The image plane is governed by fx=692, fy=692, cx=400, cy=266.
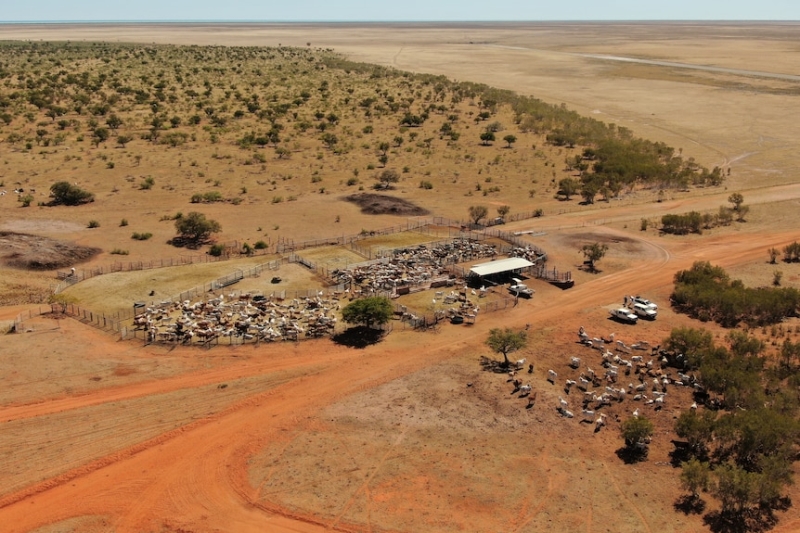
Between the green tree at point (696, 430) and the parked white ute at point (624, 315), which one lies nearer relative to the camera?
the green tree at point (696, 430)

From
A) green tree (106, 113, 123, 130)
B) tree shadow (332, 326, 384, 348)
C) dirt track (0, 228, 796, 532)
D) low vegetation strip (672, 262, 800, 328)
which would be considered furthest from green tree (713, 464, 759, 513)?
green tree (106, 113, 123, 130)

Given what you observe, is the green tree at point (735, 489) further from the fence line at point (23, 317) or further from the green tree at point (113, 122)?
the green tree at point (113, 122)

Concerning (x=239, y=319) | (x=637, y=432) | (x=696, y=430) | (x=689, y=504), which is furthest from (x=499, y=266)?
(x=689, y=504)

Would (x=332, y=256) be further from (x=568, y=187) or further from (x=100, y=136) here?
(x=100, y=136)

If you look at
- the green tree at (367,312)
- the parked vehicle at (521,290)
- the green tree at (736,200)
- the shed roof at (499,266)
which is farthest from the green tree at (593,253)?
the green tree at (736,200)

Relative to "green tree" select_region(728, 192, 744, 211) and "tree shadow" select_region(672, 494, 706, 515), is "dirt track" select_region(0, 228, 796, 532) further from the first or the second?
"green tree" select_region(728, 192, 744, 211)

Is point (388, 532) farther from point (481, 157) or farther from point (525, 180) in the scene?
point (481, 157)
